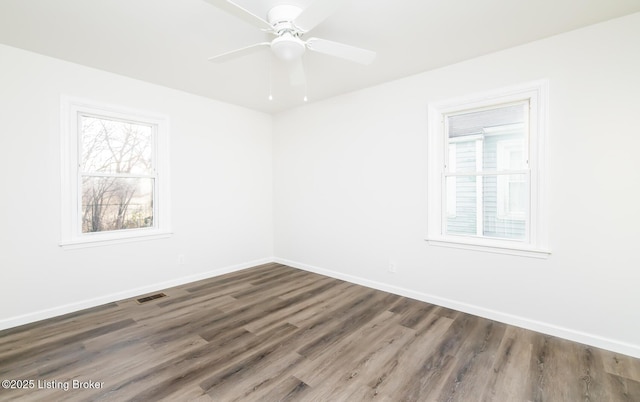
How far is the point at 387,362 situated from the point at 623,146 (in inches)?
99.5

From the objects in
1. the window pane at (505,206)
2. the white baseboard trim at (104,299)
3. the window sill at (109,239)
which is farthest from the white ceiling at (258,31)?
the white baseboard trim at (104,299)

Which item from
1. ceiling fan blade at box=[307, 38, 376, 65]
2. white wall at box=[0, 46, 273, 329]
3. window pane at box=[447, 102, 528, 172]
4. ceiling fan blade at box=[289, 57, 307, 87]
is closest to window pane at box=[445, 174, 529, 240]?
window pane at box=[447, 102, 528, 172]

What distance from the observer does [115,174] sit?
11.1ft

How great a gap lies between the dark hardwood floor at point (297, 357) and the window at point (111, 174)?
35.8 inches

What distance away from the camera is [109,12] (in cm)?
216

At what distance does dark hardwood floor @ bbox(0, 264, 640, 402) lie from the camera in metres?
1.83

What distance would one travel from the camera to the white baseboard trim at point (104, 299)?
8.93ft

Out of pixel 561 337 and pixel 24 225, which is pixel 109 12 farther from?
pixel 561 337

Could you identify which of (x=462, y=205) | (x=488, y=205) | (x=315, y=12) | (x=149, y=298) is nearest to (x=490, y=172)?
(x=488, y=205)

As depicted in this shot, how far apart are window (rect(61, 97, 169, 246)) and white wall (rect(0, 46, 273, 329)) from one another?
4.0 inches

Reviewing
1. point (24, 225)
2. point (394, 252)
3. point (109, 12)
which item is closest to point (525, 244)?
point (394, 252)

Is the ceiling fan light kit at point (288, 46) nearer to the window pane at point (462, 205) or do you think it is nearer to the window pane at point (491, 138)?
the window pane at point (491, 138)

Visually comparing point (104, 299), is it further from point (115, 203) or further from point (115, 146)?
point (115, 146)

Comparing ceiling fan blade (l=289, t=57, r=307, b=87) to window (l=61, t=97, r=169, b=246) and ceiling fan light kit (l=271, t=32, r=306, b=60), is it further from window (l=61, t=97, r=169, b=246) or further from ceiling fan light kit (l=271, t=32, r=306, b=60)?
window (l=61, t=97, r=169, b=246)
